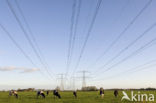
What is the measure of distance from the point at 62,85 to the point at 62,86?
3.50 ft

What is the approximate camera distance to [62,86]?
130 m

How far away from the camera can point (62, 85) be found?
129 meters
